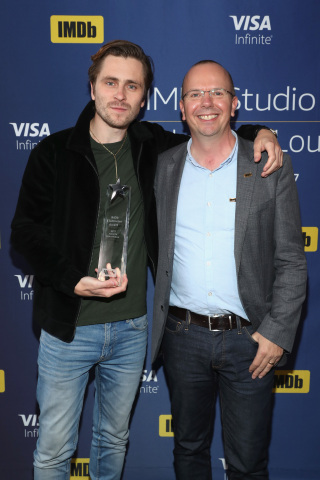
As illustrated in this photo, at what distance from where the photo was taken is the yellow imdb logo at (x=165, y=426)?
279cm

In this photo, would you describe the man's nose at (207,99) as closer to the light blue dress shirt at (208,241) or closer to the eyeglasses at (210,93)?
the eyeglasses at (210,93)

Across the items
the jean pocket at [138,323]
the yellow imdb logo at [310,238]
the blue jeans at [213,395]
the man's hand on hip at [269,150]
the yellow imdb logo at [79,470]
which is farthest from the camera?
the yellow imdb logo at [79,470]

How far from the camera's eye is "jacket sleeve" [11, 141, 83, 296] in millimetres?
1863

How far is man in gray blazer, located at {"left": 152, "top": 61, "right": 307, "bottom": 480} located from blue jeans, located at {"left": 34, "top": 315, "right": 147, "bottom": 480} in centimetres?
17

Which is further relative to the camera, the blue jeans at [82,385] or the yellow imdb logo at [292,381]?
the yellow imdb logo at [292,381]

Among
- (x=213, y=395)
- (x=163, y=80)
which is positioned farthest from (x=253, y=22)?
(x=213, y=395)

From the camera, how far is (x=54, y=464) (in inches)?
79.4

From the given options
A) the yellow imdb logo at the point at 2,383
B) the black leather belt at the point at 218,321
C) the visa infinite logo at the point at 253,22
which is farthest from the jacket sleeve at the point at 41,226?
the visa infinite logo at the point at 253,22

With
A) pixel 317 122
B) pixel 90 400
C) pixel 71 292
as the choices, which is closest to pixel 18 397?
pixel 90 400

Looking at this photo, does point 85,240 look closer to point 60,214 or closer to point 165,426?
point 60,214

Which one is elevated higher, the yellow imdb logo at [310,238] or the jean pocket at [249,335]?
the yellow imdb logo at [310,238]

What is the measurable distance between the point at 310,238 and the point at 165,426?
136 cm

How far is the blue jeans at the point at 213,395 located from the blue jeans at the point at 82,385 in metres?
0.18

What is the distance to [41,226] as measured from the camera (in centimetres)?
195
